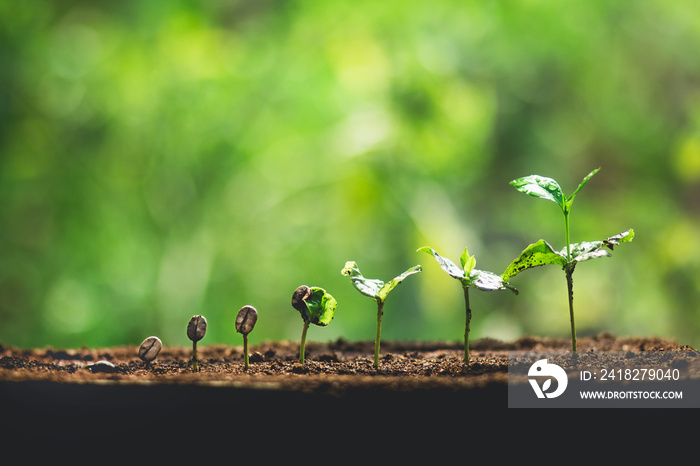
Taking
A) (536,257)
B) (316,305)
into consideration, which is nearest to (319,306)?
(316,305)

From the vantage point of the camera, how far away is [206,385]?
61 cm

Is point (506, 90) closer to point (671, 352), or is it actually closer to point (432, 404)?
point (671, 352)

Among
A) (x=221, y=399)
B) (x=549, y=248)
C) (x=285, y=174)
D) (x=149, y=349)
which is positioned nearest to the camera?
(x=221, y=399)

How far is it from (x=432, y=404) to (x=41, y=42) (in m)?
3.49

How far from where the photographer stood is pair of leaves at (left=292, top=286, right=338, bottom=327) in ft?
2.57

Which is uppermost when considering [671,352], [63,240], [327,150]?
[327,150]

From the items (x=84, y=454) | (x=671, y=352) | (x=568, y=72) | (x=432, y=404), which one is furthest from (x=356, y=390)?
(x=568, y=72)

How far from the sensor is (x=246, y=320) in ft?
2.52

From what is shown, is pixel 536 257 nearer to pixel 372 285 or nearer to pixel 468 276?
pixel 468 276

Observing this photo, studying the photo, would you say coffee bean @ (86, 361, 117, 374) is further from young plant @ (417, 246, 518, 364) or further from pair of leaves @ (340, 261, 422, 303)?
young plant @ (417, 246, 518, 364)

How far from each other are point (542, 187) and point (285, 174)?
2578 millimetres

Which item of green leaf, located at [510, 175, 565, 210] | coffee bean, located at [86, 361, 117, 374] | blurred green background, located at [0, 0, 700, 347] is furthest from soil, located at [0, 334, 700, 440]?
blurred green background, located at [0, 0, 700, 347]

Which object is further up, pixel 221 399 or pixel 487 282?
pixel 487 282

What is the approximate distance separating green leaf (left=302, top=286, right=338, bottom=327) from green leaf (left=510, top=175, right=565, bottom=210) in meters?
0.29
